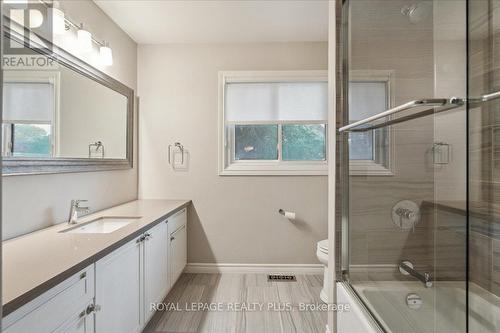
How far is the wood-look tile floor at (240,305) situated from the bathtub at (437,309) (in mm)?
973

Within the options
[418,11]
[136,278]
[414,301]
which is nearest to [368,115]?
[418,11]

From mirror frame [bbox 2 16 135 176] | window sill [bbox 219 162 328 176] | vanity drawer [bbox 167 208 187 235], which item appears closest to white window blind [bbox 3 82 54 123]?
mirror frame [bbox 2 16 135 176]

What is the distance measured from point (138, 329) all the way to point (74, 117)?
4.85 feet

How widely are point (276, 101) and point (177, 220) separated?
5.16 feet

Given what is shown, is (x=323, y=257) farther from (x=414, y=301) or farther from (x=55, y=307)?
(x=55, y=307)

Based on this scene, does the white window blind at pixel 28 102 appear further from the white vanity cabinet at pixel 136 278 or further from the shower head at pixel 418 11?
the shower head at pixel 418 11

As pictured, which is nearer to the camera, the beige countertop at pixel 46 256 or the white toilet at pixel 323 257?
the beige countertop at pixel 46 256

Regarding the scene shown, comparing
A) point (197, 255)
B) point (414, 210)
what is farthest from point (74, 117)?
point (414, 210)

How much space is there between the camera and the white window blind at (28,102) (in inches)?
61.2

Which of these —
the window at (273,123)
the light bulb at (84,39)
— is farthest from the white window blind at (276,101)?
the light bulb at (84,39)

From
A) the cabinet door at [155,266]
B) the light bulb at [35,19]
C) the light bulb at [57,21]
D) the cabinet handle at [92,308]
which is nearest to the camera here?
the cabinet handle at [92,308]

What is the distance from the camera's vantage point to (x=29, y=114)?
170cm

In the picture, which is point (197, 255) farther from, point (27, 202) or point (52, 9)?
point (52, 9)

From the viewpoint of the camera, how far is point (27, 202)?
1723mm
